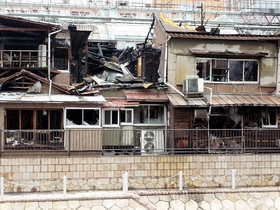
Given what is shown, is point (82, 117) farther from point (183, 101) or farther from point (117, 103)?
point (183, 101)

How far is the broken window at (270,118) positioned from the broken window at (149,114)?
5.38 meters

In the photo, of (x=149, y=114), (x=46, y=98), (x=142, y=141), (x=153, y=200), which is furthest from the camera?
(x=149, y=114)

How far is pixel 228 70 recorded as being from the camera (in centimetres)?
2089

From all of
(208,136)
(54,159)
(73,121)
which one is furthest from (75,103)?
(208,136)

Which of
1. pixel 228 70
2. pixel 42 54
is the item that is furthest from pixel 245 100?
pixel 42 54

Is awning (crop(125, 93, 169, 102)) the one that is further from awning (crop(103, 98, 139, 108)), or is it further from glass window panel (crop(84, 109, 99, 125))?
glass window panel (crop(84, 109, 99, 125))

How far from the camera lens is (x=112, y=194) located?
Result: 50.3 ft

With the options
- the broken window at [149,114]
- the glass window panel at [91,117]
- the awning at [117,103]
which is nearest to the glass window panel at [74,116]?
the glass window panel at [91,117]

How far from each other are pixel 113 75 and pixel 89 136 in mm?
9020

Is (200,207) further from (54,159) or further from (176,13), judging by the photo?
(176,13)

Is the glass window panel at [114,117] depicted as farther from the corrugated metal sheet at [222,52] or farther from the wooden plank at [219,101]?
the wooden plank at [219,101]

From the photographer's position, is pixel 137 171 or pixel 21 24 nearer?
pixel 137 171

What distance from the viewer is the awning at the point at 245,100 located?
762 inches

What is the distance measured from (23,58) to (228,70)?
11.1m
